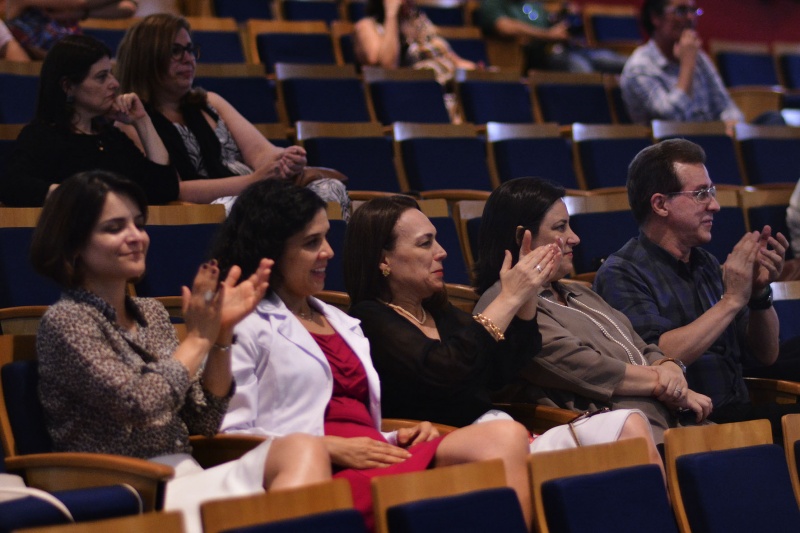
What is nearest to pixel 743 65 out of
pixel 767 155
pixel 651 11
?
pixel 651 11

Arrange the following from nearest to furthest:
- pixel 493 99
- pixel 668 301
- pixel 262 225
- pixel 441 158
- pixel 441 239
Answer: pixel 262 225, pixel 668 301, pixel 441 239, pixel 441 158, pixel 493 99

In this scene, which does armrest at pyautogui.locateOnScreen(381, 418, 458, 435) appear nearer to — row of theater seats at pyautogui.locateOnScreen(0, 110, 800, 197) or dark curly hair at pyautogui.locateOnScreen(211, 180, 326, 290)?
dark curly hair at pyautogui.locateOnScreen(211, 180, 326, 290)

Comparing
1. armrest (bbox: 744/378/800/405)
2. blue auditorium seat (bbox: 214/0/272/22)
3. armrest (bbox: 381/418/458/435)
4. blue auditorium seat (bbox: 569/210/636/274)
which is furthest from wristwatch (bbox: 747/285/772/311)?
blue auditorium seat (bbox: 214/0/272/22)

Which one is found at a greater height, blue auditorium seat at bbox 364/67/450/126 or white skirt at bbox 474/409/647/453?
blue auditorium seat at bbox 364/67/450/126

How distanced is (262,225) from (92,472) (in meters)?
0.41

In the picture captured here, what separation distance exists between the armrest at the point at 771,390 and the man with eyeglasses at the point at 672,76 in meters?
1.51

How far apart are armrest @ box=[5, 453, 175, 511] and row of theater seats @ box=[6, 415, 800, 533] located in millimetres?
154

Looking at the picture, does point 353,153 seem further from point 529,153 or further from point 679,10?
point 679,10

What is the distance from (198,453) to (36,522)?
1.12 feet

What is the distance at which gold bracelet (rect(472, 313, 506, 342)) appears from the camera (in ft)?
5.06

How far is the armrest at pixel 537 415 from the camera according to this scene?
1599mm

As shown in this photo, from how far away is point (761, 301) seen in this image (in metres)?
1.92

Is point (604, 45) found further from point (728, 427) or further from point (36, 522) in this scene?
point (36, 522)

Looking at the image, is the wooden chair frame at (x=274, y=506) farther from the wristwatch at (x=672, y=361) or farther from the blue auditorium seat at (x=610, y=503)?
the wristwatch at (x=672, y=361)
